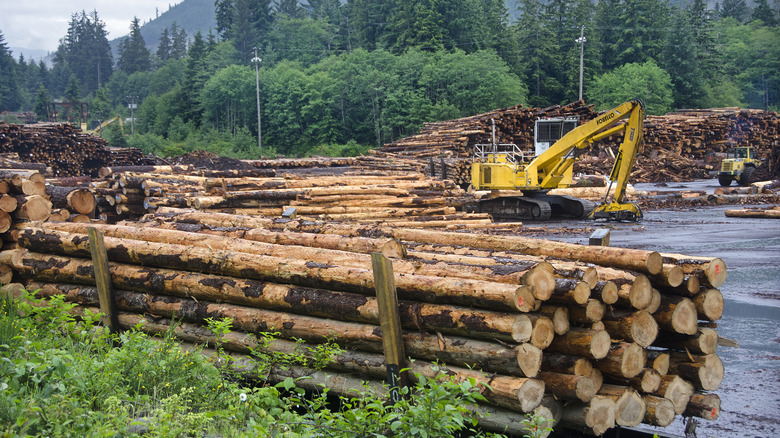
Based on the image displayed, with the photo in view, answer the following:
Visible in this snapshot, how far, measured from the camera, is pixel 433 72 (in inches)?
2066

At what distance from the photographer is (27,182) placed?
964 centimetres

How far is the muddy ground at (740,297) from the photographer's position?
20.5ft

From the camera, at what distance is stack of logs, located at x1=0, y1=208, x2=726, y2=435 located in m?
5.25

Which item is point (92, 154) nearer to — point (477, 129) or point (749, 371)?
point (477, 129)

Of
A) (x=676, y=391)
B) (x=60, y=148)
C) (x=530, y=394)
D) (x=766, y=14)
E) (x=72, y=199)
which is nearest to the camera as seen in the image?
(x=530, y=394)

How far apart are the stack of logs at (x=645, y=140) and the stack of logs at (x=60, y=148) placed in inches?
539

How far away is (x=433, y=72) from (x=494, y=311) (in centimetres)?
4878

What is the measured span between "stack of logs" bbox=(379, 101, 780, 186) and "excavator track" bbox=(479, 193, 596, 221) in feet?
8.27

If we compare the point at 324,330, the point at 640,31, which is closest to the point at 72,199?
the point at 324,330

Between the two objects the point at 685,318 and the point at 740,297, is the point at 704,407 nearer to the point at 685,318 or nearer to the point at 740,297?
the point at 685,318

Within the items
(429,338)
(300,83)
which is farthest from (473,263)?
(300,83)

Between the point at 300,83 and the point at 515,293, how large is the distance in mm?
56918

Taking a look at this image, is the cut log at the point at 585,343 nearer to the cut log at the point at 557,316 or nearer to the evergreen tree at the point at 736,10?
the cut log at the point at 557,316

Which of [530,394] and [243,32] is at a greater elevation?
[243,32]
